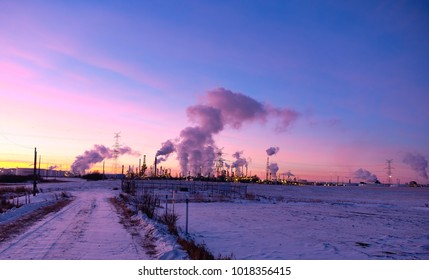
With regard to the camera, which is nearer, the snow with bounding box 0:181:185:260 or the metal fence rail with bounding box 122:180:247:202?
the snow with bounding box 0:181:185:260

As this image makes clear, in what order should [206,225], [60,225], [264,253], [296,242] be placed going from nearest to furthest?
[264,253], [296,242], [60,225], [206,225]

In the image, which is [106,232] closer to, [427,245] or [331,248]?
[331,248]

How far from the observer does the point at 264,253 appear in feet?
43.4

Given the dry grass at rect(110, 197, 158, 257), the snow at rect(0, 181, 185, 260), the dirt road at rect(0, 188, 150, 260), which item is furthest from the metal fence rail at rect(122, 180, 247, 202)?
the snow at rect(0, 181, 185, 260)

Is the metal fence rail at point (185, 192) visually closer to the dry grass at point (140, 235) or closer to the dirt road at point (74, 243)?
the dry grass at point (140, 235)

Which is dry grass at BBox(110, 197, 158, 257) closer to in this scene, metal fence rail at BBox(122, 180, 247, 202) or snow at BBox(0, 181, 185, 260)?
snow at BBox(0, 181, 185, 260)

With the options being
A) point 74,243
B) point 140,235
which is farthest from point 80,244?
point 140,235

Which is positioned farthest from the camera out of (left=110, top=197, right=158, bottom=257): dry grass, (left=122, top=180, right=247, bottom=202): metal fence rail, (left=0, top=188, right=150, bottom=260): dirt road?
(left=122, top=180, right=247, bottom=202): metal fence rail

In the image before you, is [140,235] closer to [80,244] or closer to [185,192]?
[80,244]
